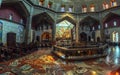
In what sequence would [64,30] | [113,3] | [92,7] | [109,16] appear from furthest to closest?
[64,30] → [92,7] → [109,16] → [113,3]

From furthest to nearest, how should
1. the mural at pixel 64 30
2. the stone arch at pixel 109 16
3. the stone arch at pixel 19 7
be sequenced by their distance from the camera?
the mural at pixel 64 30 → the stone arch at pixel 109 16 → the stone arch at pixel 19 7

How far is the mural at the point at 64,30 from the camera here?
3706 centimetres

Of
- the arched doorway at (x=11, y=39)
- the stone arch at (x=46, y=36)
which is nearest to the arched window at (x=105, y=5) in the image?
the stone arch at (x=46, y=36)

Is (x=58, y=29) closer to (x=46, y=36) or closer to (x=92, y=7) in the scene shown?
(x=46, y=36)

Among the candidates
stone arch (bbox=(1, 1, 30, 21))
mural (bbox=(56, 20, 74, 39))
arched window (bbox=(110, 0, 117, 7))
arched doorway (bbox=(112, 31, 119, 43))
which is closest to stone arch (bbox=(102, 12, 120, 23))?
arched window (bbox=(110, 0, 117, 7))

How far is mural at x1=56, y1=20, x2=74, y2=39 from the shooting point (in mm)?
37062

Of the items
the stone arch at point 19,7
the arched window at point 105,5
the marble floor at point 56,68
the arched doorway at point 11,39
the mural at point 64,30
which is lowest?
the marble floor at point 56,68

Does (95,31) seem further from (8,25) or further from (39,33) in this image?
(8,25)

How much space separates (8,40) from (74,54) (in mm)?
10238

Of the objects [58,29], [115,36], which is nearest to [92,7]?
[115,36]

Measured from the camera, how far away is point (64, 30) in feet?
123

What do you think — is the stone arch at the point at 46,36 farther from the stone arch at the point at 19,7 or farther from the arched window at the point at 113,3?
the arched window at the point at 113,3

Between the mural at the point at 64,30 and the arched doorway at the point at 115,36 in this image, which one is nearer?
the arched doorway at the point at 115,36

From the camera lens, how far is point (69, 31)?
125 feet
